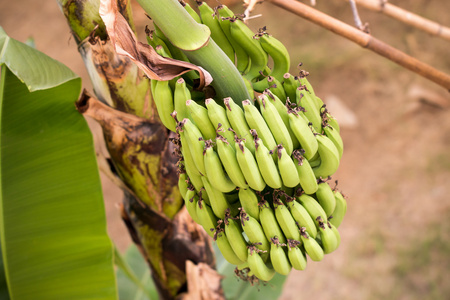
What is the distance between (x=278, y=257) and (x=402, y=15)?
0.84m

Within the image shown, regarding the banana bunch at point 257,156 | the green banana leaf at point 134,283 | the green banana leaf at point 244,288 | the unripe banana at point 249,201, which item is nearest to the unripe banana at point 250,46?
the banana bunch at point 257,156

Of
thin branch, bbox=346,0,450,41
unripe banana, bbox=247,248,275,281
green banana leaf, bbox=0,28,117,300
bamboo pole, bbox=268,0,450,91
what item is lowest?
green banana leaf, bbox=0,28,117,300

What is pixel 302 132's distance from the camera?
62cm

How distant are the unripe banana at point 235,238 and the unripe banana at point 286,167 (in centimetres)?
13

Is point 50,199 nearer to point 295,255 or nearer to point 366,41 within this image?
point 295,255

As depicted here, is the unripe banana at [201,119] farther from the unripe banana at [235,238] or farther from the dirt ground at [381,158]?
the dirt ground at [381,158]

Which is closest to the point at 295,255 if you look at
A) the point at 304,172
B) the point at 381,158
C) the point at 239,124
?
the point at 304,172

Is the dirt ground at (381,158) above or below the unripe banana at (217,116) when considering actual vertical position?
below

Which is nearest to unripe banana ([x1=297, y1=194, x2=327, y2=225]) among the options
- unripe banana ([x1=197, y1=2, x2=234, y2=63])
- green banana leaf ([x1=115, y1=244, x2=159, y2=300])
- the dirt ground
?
unripe banana ([x1=197, y1=2, x2=234, y2=63])

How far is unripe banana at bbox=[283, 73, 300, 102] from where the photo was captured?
676 millimetres

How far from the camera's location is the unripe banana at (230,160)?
0.59m

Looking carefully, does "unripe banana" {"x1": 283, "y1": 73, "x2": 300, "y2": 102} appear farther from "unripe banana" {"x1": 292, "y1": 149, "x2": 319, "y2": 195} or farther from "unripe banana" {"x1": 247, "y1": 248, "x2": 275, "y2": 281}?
"unripe banana" {"x1": 247, "y1": 248, "x2": 275, "y2": 281}

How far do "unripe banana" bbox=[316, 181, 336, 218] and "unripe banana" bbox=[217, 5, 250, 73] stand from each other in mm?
270

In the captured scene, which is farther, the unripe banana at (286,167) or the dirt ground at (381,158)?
the dirt ground at (381,158)
